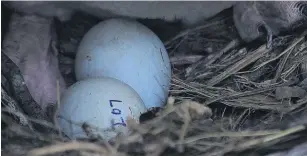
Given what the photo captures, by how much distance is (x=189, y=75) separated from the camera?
7.42 ft

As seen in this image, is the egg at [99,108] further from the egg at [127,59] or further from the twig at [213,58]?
the twig at [213,58]

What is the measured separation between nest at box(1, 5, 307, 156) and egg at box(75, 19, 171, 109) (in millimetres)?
87

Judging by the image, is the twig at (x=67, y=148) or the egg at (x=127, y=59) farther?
the egg at (x=127, y=59)

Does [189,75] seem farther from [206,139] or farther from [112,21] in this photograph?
[206,139]

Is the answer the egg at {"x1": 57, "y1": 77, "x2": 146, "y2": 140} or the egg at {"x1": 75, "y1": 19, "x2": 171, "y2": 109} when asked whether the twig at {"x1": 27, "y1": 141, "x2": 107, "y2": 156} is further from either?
the egg at {"x1": 75, "y1": 19, "x2": 171, "y2": 109}

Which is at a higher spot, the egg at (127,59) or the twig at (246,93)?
the egg at (127,59)

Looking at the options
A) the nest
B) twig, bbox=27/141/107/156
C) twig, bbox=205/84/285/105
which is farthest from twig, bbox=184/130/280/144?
twig, bbox=205/84/285/105

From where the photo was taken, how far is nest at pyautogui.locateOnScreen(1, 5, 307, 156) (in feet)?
5.00

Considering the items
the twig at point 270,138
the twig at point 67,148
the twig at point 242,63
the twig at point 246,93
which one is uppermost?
the twig at point 67,148

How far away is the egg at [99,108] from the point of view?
176cm

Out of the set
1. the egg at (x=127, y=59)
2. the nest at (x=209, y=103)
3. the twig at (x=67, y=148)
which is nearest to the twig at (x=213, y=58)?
the nest at (x=209, y=103)

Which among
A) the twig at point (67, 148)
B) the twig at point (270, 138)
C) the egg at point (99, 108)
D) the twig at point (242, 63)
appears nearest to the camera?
the twig at point (67, 148)

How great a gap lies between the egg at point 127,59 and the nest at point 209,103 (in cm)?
9

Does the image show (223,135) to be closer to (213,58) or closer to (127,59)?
(127,59)
